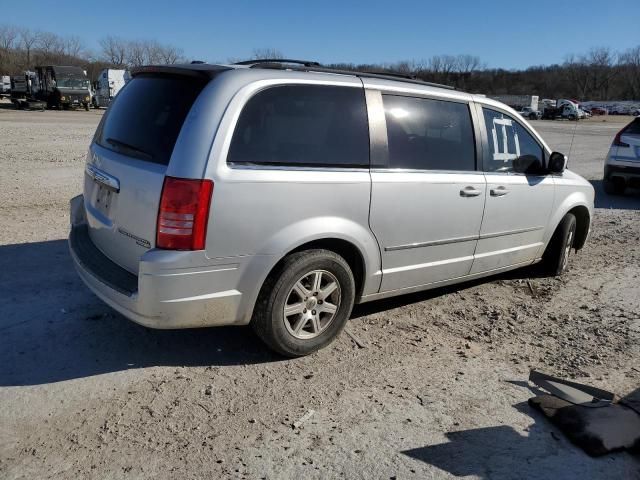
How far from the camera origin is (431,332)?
4.39 metres

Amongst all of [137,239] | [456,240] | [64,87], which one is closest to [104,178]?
[137,239]

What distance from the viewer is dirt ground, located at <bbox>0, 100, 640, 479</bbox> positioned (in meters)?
2.76

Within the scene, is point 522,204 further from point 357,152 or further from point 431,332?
point 357,152

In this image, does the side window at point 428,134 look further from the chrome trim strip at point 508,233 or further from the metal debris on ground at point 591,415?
the metal debris on ground at point 591,415

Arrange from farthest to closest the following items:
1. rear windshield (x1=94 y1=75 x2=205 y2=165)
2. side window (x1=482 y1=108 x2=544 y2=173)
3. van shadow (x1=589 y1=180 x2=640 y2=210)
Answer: van shadow (x1=589 y1=180 x2=640 y2=210)
side window (x1=482 y1=108 x2=544 y2=173)
rear windshield (x1=94 y1=75 x2=205 y2=165)

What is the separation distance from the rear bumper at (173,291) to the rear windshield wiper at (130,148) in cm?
63

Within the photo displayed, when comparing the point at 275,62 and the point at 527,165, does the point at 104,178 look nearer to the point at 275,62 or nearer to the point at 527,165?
the point at 275,62

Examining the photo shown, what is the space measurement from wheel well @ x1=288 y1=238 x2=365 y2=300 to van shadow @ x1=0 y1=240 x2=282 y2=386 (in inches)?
31.9

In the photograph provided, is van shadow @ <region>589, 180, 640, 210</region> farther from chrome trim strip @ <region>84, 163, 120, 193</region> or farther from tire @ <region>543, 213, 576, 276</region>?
chrome trim strip @ <region>84, 163, 120, 193</region>

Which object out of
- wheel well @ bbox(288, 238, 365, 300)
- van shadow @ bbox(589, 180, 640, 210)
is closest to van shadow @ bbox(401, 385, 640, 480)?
wheel well @ bbox(288, 238, 365, 300)

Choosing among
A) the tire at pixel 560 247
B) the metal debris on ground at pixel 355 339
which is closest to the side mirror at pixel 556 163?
the tire at pixel 560 247

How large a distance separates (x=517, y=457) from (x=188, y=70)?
2957 millimetres

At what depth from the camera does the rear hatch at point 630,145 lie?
35.2ft

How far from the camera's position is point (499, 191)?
4719 millimetres
